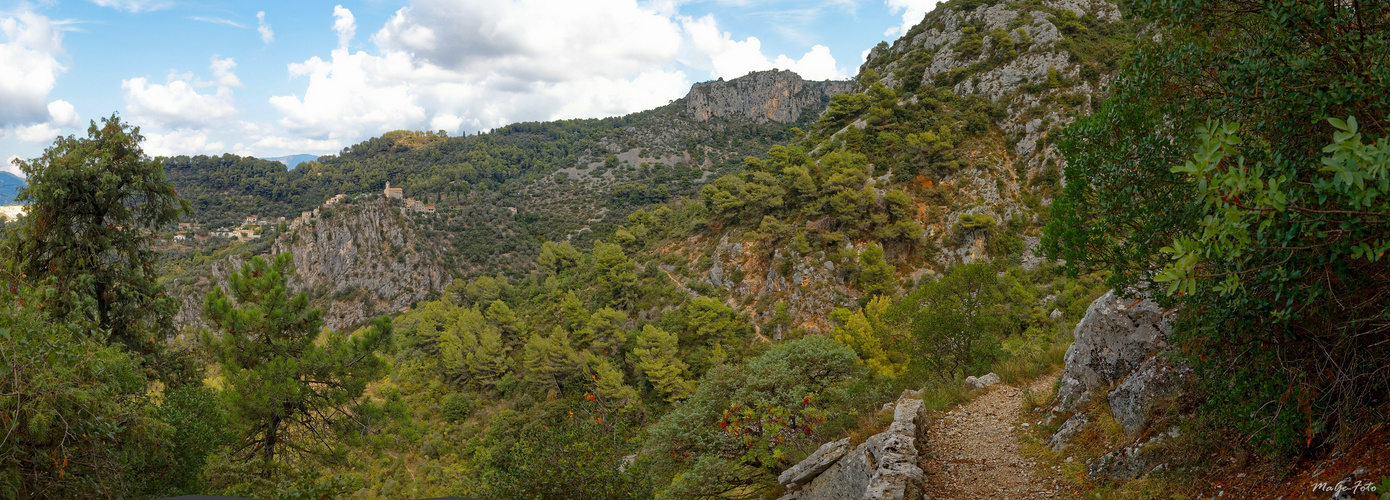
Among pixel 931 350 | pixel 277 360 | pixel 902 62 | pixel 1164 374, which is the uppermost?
pixel 902 62

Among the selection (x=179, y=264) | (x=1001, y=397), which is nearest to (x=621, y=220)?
(x=179, y=264)

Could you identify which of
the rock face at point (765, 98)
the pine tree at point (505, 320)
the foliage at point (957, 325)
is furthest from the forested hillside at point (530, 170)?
the foliage at point (957, 325)

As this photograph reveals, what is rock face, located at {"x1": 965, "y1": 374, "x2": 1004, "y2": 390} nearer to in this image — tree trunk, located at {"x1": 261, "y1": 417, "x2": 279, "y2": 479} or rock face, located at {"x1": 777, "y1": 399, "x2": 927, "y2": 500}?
rock face, located at {"x1": 777, "y1": 399, "x2": 927, "y2": 500}

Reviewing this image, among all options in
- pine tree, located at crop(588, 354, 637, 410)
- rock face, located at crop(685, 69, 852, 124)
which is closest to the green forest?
pine tree, located at crop(588, 354, 637, 410)

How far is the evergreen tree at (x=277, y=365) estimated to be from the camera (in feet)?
31.4

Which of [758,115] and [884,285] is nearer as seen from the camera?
[884,285]

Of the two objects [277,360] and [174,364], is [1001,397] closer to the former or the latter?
[277,360]

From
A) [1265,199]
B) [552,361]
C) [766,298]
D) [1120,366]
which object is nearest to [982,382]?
[1120,366]

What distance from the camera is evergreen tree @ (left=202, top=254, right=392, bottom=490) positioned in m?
9.58

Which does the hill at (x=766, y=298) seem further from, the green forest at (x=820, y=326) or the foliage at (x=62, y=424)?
the foliage at (x=62, y=424)

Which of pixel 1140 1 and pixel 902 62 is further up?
pixel 902 62

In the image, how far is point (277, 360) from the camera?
31.7 feet

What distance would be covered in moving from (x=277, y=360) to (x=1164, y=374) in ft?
43.1

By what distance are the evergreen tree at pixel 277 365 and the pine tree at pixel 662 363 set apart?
645 inches
